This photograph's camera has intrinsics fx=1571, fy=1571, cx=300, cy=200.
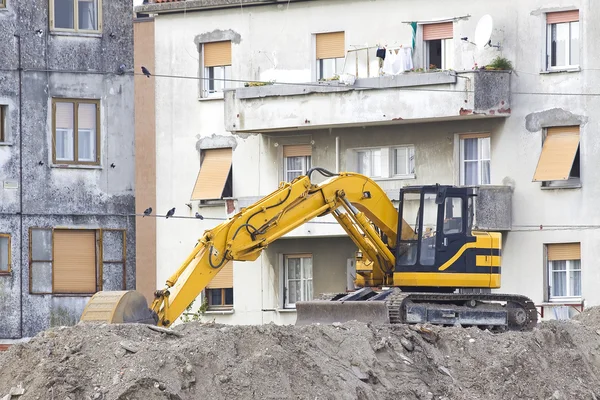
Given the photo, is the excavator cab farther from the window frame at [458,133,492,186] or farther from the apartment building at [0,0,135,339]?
the apartment building at [0,0,135,339]

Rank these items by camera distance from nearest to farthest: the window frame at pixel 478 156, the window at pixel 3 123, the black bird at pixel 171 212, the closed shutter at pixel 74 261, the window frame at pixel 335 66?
the window frame at pixel 478 156 < the window frame at pixel 335 66 < the window at pixel 3 123 < the closed shutter at pixel 74 261 < the black bird at pixel 171 212

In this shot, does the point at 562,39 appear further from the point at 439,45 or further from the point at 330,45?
the point at 330,45

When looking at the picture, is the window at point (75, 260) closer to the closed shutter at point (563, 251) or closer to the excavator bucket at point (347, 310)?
the closed shutter at point (563, 251)

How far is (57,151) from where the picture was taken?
43.4m

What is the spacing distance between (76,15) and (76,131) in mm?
3254

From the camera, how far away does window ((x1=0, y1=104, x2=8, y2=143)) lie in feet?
141

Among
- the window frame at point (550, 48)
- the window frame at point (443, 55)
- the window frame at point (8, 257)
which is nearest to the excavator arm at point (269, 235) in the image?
the window frame at point (550, 48)

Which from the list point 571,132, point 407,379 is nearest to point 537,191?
point 571,132

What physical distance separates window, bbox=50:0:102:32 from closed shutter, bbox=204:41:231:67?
122 inches

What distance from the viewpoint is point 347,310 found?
28281 mm

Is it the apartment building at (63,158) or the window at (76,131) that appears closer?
the apartment building at (63,158)

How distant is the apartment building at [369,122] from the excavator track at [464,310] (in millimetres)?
8881

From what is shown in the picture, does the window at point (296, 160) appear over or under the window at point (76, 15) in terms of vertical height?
under

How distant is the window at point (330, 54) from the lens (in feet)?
139
